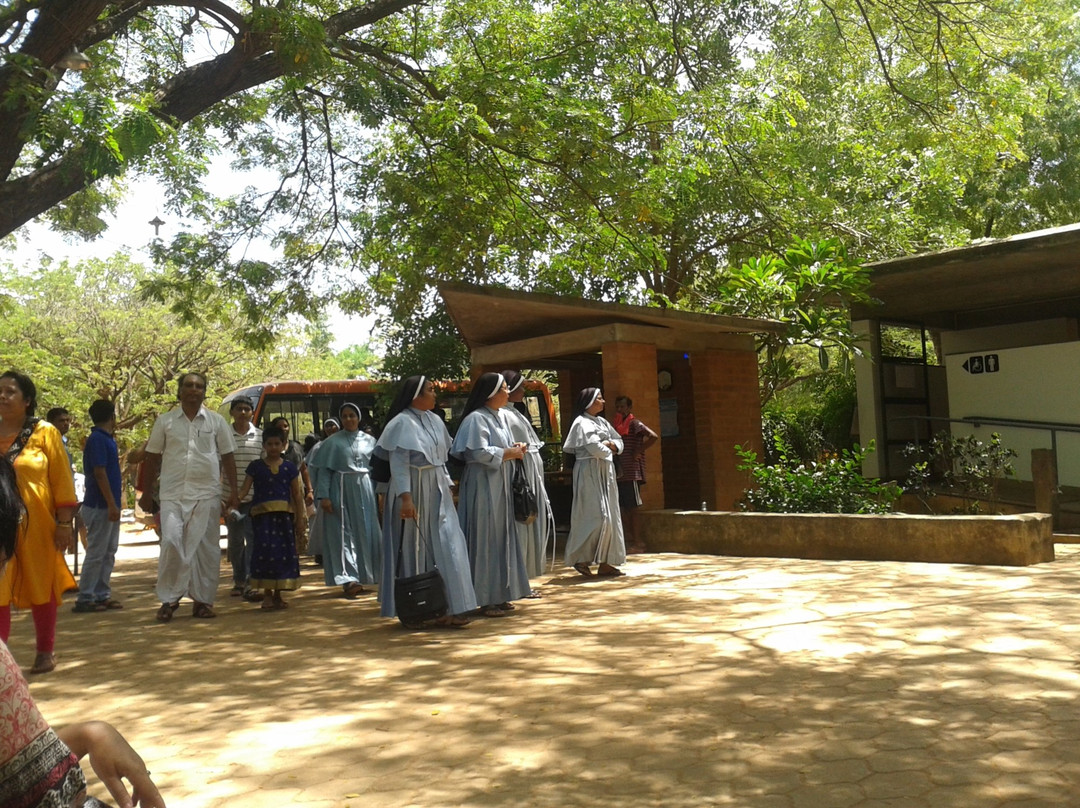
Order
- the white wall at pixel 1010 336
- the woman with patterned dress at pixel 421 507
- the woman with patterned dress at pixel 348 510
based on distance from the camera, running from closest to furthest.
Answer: the woman with patterned dress at pixel 421 507 < the woman with patterned dress at pixel 348 510 < the white wall at pixel 1010 336

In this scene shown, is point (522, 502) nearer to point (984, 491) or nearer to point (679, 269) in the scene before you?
point (984, 491)

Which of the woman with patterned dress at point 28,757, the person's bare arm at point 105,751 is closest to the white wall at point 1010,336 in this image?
the person's bare arm at point 105,751

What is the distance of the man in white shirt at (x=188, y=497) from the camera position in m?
7.74

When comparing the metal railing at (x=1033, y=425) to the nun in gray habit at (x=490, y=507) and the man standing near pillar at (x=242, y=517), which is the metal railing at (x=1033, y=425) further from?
the man standing near pillar at (x=242, y=517)

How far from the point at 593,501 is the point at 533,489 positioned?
59.2 inches

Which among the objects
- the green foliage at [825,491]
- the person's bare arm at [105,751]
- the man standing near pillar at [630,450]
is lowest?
the person's bare arm at [105,751]

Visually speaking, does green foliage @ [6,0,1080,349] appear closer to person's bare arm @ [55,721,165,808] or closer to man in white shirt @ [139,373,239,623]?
man in white shirt @ [139,373,239,623]

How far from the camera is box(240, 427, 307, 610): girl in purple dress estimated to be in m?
8.23

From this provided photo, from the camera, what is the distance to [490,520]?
7500mm

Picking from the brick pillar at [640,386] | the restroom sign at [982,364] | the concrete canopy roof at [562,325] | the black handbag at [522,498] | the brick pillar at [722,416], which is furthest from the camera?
the brick pillar at [722,416]

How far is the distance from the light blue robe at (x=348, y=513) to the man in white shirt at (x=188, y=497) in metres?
1.44

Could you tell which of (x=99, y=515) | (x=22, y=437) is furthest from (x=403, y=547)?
(x=99, y=515)

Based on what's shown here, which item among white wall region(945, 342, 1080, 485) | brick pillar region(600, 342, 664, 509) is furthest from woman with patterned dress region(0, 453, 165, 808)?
white wall region(945, 342, 1080, 485)

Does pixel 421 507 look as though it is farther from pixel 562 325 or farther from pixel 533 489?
pixel 562 325
